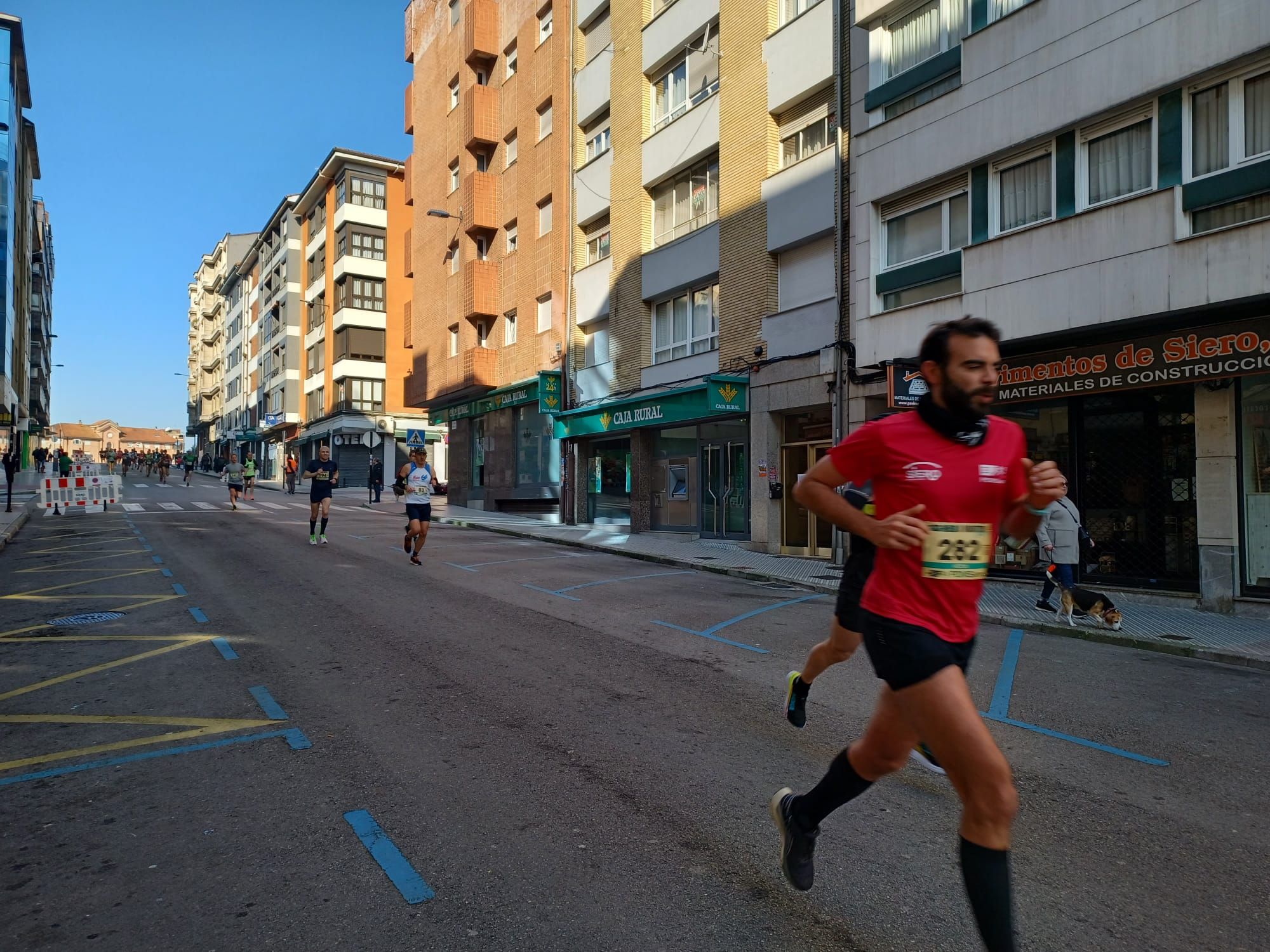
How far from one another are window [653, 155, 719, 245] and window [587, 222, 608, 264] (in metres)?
2.68

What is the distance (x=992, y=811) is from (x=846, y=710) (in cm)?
338

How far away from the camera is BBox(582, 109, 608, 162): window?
24656 mm

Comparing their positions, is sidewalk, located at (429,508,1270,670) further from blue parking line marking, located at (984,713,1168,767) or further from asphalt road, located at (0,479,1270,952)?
blue parking line marking, located at (984,713,1168,767)

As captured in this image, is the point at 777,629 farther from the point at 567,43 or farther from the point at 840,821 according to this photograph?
the point at 567,43

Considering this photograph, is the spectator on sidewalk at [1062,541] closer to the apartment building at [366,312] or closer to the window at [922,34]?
the window at [922,34]

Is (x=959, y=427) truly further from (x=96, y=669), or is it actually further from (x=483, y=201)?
(x=483, y=201)

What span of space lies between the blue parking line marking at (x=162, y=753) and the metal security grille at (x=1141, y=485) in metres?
11.0

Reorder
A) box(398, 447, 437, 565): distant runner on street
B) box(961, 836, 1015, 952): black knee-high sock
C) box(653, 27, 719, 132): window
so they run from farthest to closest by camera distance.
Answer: box(653, 27, 719, 132): window, box(398, 447, 437, 565): distant runner on street, box(961, 836, 1015, 952): black knee-high sock

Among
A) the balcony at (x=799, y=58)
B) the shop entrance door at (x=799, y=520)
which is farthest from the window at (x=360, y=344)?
the shop entrance door at (x=799, y=520)

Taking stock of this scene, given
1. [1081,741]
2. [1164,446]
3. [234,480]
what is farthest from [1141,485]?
[234,480]

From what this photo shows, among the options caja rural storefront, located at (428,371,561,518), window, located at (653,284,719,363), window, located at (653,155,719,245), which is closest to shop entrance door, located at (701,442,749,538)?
window, located at (653,284,719,363)

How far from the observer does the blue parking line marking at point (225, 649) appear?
7.06 m

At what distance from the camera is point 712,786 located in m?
4.21

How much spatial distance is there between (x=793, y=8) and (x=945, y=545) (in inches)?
716
